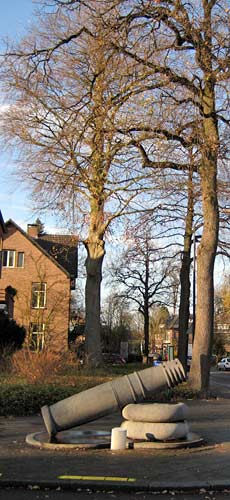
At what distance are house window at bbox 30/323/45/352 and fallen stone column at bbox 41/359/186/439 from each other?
13787 millimetres

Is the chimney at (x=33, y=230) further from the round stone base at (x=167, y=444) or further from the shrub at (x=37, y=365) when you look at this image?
the round stone base at (x=167, y=444)

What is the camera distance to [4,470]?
811 cm

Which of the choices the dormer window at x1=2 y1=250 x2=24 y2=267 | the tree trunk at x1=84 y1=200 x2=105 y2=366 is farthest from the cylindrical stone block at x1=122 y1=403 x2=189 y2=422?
the dormer window at x1=2 y1=250 x2=24 y2=267

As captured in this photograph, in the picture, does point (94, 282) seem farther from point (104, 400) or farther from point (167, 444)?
point (167, 444)

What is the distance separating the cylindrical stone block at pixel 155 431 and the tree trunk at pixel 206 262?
30.3ft

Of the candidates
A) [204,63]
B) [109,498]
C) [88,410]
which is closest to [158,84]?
[204,63]

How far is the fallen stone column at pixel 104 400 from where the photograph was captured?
9.97m

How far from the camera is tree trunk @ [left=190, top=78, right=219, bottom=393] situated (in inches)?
755

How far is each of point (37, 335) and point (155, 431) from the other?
16241mm

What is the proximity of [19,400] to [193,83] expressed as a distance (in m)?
10.8

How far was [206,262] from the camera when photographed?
1920 cm

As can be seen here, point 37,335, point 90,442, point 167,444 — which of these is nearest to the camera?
point 167,444

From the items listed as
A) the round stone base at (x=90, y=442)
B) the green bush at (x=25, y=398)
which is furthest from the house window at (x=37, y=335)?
the round stone base at (x=90, y=442)

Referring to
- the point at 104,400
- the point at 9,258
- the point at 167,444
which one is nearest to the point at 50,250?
the point at 9,258
